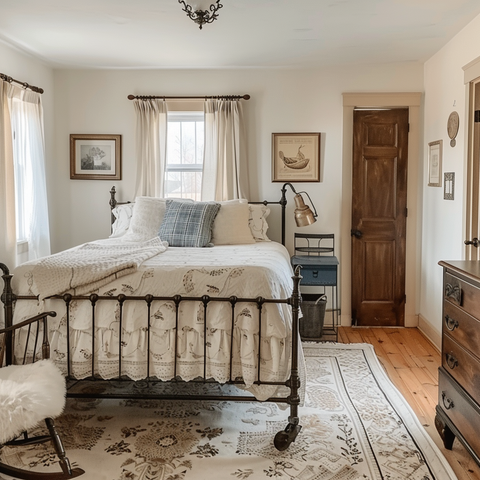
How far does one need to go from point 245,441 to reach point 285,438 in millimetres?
243

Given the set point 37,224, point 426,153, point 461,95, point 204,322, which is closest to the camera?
point 204,322

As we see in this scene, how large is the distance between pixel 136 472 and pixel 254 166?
325cm

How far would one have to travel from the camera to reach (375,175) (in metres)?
5.02

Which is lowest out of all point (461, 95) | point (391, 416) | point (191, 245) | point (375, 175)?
point (391, 416)

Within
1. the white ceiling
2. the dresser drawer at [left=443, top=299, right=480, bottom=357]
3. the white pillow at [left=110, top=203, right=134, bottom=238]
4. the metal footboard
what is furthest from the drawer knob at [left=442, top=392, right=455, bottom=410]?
the white pillow at [left=110, top=203, right=134, bottom=238]

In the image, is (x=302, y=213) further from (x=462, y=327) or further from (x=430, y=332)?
(x=462, y=327)

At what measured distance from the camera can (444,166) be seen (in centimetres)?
429

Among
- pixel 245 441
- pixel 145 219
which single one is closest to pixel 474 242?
pixel 245 441

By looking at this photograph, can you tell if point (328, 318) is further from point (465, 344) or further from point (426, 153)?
point (465, 344)

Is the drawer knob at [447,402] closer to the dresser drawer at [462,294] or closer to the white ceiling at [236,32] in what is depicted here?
the dresser drawer at [462,294]

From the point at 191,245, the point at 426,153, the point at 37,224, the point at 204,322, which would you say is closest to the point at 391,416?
the point at 204,322

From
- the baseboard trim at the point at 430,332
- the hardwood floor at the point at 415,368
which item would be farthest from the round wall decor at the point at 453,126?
the hardwood floor at the point at 415,368

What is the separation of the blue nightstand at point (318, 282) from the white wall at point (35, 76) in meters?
2.38

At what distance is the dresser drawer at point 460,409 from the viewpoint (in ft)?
7.54
